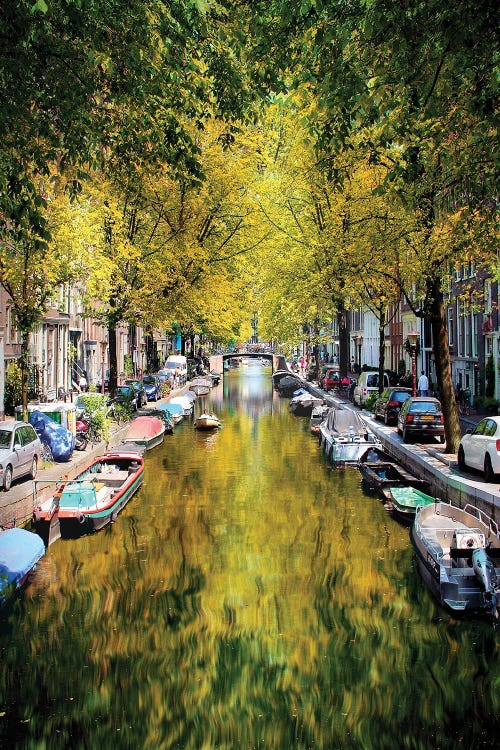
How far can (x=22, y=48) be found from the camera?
39.0 feet

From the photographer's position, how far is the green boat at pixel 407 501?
22217mm

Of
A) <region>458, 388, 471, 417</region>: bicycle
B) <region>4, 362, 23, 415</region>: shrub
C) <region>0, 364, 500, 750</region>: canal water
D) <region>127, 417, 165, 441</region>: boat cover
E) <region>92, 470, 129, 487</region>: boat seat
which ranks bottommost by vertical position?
<region>0, 364, 500, 750</region>: canal water

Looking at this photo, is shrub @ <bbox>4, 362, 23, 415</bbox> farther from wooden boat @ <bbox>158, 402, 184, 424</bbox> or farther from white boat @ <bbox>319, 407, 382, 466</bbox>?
white boat @ <bbox>319, 407, 382, 466</bbox>

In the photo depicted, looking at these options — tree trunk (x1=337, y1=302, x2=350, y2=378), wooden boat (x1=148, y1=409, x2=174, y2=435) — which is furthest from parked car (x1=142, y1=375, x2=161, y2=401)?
tree trunk (x1=337, y1=302, x2=350, y2=378)

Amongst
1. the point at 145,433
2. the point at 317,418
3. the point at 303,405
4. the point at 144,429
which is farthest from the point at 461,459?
the point at 303,405

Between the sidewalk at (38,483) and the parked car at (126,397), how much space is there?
4414 mm

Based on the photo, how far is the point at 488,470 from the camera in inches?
877

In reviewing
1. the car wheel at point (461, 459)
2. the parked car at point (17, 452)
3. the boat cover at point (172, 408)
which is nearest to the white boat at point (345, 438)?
the car wheel at point (461, 459)

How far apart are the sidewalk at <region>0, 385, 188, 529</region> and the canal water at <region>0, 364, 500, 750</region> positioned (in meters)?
1.31

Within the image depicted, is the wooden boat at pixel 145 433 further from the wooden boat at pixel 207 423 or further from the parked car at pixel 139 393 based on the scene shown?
the parked car at pixel 139 393

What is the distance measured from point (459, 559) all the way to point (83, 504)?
9662mm

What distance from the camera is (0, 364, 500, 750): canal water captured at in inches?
438

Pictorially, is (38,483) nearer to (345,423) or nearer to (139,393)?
(345,423)

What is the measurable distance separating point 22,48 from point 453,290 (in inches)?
1887
